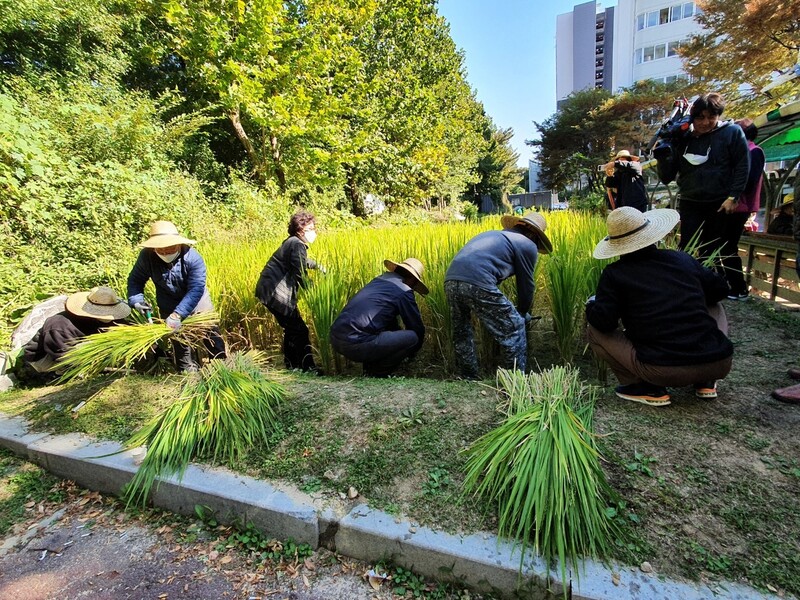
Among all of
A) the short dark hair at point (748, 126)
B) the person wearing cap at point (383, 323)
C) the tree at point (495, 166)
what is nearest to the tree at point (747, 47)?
the short dark hair at point (748, 126)

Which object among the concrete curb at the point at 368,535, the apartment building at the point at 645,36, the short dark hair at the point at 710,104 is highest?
the apartment building at the point at 645,36

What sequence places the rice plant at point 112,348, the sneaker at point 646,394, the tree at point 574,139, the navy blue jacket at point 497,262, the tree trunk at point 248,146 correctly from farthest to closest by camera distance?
1. the tree at point 574,139
2. the tree trunk at point 248,146
3. the navy blue jacket at point 497,262
4. the rice plant at point 112,348
5. the sneaker at point 646,394

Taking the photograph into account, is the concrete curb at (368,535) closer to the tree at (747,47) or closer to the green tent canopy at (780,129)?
the green tent canopy at (780,129)

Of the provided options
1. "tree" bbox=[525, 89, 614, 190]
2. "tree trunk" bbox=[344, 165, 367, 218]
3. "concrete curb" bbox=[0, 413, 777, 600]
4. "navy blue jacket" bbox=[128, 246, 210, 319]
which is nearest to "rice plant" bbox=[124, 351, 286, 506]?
"concrete curb" bbox=[0, 413, 777, 600]

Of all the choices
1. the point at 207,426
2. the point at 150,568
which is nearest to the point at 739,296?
the point at 207,426

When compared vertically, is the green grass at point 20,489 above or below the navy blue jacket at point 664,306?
below

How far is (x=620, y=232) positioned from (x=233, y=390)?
2286 millimetres

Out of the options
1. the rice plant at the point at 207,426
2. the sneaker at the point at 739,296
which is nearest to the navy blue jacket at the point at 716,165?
the sneaker at the point at 739,296

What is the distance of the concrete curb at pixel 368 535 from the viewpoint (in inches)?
51.4

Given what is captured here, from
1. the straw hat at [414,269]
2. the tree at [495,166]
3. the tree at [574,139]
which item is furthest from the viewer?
the tree at [495,166]

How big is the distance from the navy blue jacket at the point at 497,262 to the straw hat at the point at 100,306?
279 centimetres

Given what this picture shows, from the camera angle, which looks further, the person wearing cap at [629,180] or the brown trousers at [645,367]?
the person wearing cap at [629,180]

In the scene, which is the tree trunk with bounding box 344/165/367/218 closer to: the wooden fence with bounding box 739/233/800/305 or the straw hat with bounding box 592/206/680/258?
the wooden fence with bounding box 739/233/800/305

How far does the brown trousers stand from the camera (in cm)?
195
